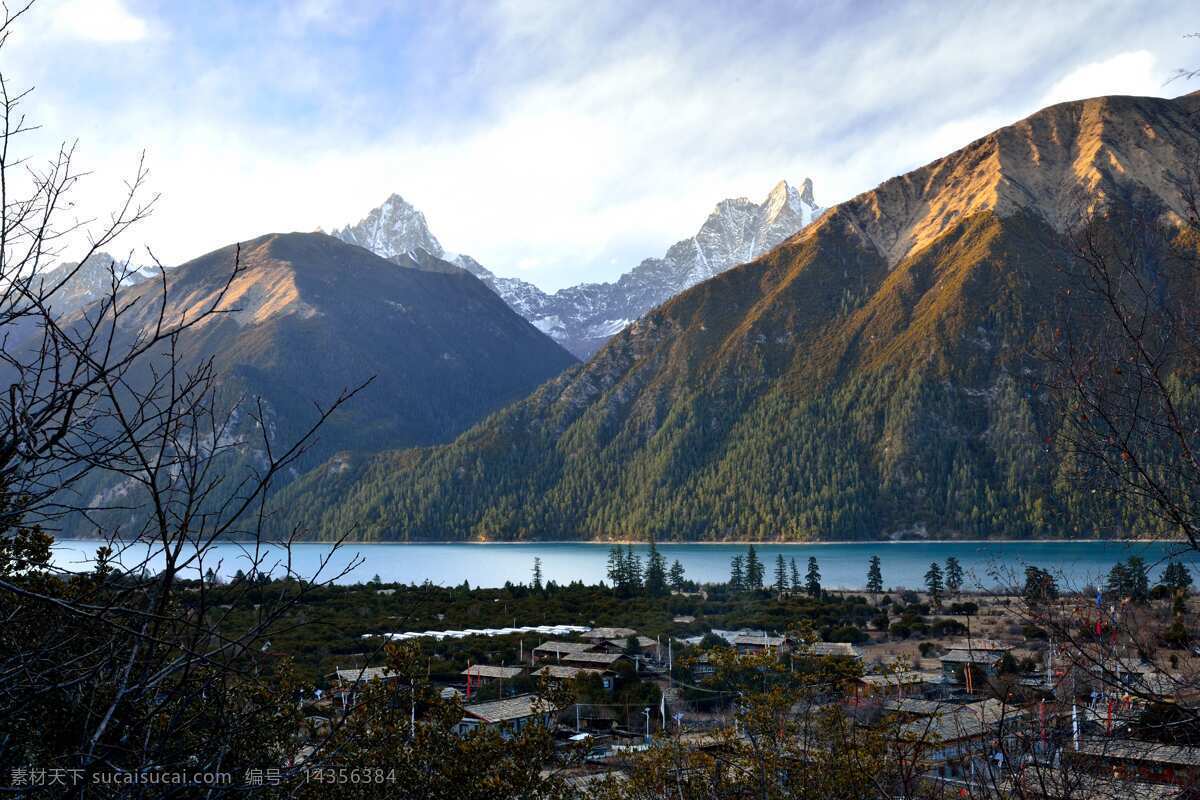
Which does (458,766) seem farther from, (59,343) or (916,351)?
(916,351)

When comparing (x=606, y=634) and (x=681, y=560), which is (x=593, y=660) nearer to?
(x=606, y=634)

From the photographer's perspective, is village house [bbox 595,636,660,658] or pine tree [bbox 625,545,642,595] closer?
village house [bbox 595,636,660,658]

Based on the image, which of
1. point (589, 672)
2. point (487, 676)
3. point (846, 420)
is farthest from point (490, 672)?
point (846, 420)

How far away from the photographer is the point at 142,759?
3.20 metres

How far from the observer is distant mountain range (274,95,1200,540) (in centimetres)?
14350

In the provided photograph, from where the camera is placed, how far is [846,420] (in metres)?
162

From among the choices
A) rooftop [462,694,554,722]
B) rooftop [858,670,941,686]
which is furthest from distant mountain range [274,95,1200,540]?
rooftop [462,694,554,722]

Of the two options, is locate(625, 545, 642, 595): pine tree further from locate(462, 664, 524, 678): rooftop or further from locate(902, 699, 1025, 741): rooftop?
locate(902, 699, 1025, 741): rooftop

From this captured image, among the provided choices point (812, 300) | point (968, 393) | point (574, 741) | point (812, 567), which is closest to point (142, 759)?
point (574, 741)

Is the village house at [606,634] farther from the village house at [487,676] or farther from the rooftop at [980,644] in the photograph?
the rooftop at [980,644]

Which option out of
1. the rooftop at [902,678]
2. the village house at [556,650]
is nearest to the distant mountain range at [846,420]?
the village house at [556,650]

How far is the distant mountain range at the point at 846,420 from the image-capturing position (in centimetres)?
14350

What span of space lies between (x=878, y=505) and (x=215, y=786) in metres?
148

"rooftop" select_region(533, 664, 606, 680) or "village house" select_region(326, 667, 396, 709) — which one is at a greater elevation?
"village house" select_region(326, 667, 396, 709)
